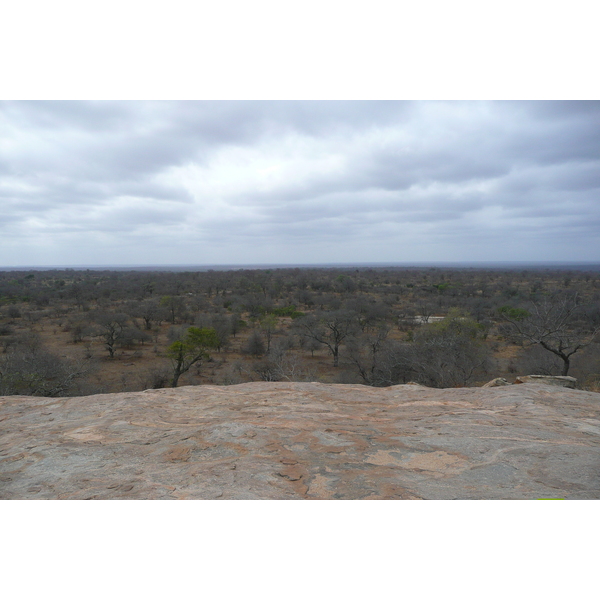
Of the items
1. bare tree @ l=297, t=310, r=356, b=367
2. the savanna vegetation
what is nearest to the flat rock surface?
the savanna vegetation

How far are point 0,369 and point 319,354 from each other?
15405 mm

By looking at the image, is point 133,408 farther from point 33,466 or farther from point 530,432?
point 530,432

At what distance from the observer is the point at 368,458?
3.15 m

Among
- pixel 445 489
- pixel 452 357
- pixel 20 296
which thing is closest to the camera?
pixel 445 489

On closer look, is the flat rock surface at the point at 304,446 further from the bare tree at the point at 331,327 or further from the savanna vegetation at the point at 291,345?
the bare tree at the point at 331,327

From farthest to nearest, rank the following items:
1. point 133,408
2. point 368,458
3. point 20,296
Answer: point 20,296
point 133,408
point 368,458

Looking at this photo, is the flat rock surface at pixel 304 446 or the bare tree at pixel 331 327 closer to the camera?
the flat rock surface at pixel 304 446

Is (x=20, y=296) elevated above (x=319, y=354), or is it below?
above

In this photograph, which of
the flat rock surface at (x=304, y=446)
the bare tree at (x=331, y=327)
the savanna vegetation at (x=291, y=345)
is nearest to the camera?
the flat rock surface at (x=304, y=446)

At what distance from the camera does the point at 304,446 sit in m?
3.39

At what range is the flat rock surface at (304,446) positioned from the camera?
8.82ft

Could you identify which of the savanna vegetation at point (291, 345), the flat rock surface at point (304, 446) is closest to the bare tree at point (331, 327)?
the savanna vegetation at point (291, 345)

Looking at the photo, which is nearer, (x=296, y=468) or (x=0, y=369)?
(x=296, y=468)

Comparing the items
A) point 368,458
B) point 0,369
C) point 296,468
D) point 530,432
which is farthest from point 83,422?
point 0,369
